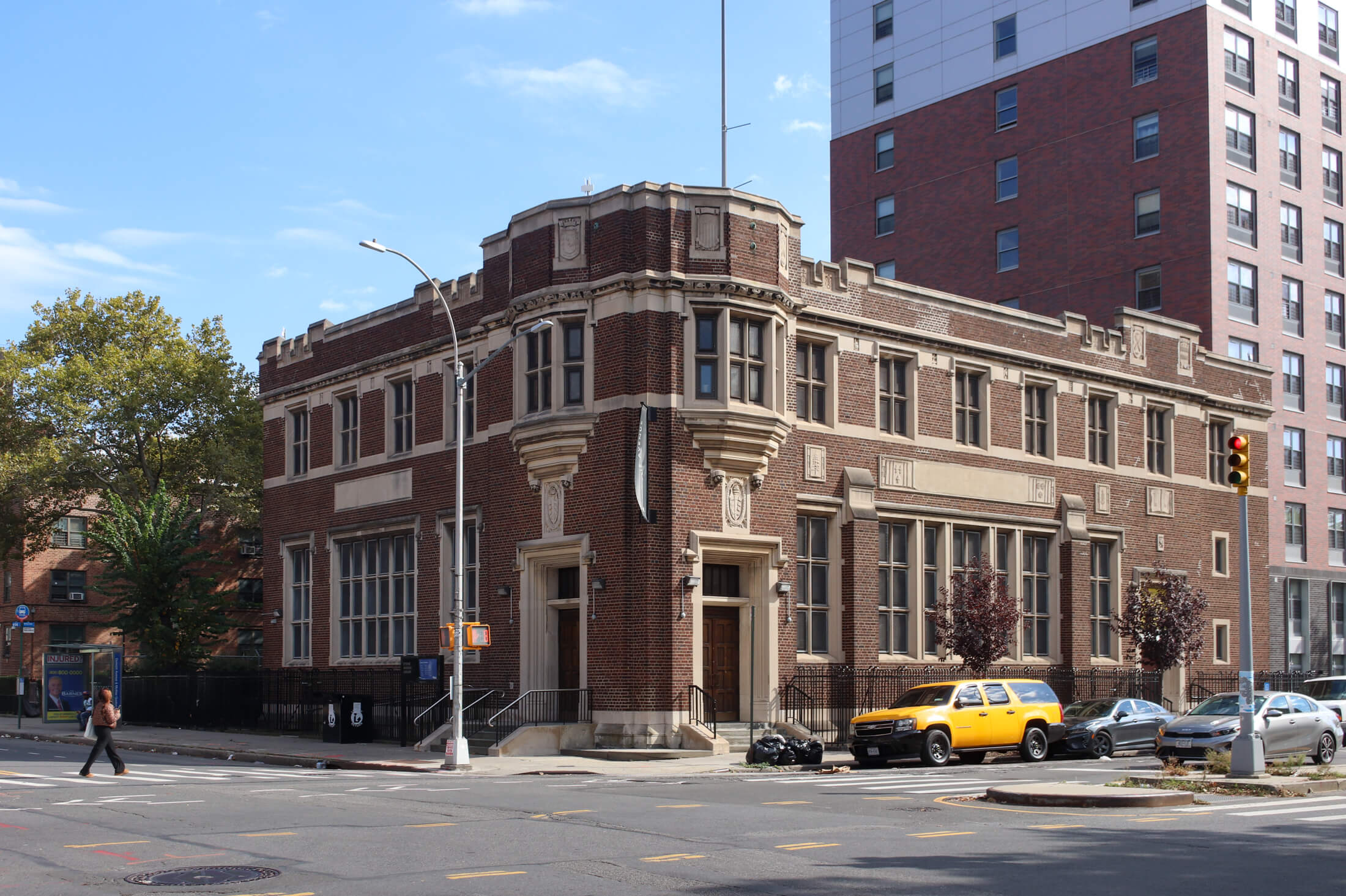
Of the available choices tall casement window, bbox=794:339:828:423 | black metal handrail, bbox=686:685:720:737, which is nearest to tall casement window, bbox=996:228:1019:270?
tall casement window, bbox=794:339:828:423

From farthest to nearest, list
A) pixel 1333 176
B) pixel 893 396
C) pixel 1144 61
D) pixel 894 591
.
Result: pixel 1333 176 → pixel 1144 61 → pixel 893 396 → pixel 894 591

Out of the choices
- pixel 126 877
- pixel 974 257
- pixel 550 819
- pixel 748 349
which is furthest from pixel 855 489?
pixel 974 257

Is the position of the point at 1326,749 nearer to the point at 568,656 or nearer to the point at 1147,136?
the point at 568,656

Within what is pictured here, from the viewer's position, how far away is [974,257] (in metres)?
56.4

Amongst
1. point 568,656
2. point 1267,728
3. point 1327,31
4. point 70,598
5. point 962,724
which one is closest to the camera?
point 1267,728

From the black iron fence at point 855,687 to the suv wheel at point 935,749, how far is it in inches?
186

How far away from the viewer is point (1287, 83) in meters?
52.8

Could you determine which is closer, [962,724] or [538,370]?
[962,724]

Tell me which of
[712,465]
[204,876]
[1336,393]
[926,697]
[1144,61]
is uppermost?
[1144,61]

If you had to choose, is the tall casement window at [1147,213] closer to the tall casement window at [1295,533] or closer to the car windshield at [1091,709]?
the tall casement window at [1295,533]

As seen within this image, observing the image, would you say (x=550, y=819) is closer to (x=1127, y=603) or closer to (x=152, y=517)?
(x=1127, y=603)

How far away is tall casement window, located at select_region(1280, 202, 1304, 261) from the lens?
51.7 m

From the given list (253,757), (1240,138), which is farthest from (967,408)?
(1240,138)

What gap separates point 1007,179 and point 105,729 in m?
42.5
